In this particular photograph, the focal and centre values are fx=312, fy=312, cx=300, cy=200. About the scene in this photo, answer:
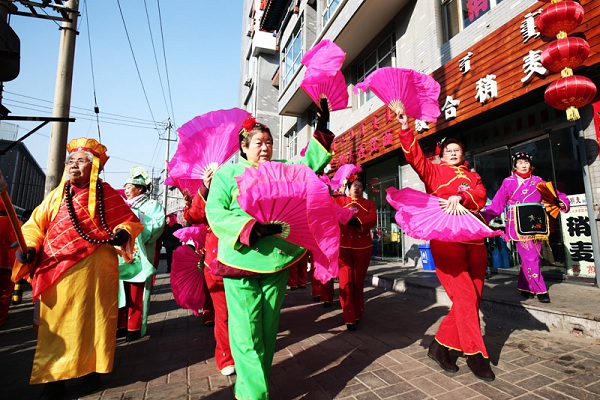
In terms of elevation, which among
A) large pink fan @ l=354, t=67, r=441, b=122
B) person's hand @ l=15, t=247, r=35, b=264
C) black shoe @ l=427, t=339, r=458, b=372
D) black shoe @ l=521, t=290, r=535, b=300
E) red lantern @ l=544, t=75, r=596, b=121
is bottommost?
black shoe @ l=427, t=339, r=458, b=372

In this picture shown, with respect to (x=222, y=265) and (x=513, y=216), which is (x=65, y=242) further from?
(x=513, y=216)

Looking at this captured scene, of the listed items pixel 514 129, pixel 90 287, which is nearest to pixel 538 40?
pixel 514 129

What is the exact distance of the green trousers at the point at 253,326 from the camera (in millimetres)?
1781

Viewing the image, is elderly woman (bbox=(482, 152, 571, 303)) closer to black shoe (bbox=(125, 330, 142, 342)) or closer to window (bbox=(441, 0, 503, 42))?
window (bbox=(441, 0, 503, 42))

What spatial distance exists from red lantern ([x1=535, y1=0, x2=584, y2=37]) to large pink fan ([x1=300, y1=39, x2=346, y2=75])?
4.00m

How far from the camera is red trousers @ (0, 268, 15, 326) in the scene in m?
4.30

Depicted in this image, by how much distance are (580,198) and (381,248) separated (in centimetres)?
590

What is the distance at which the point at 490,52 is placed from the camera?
5.76 meters

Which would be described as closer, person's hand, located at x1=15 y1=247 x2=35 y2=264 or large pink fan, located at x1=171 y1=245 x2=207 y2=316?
person's hand, located at x1=15 y1=247 x2=35 y2=264

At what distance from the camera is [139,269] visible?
12.2 ft

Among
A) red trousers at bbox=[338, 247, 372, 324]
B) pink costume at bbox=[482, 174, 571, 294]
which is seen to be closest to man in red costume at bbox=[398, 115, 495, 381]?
red trousers at bbox=[338, 247, 372, 324]

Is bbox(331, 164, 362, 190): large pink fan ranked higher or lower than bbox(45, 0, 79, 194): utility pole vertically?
lower

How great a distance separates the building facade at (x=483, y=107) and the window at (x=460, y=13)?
3cm

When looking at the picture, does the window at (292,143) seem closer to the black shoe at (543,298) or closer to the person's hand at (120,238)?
the black shoe at (543,298)
